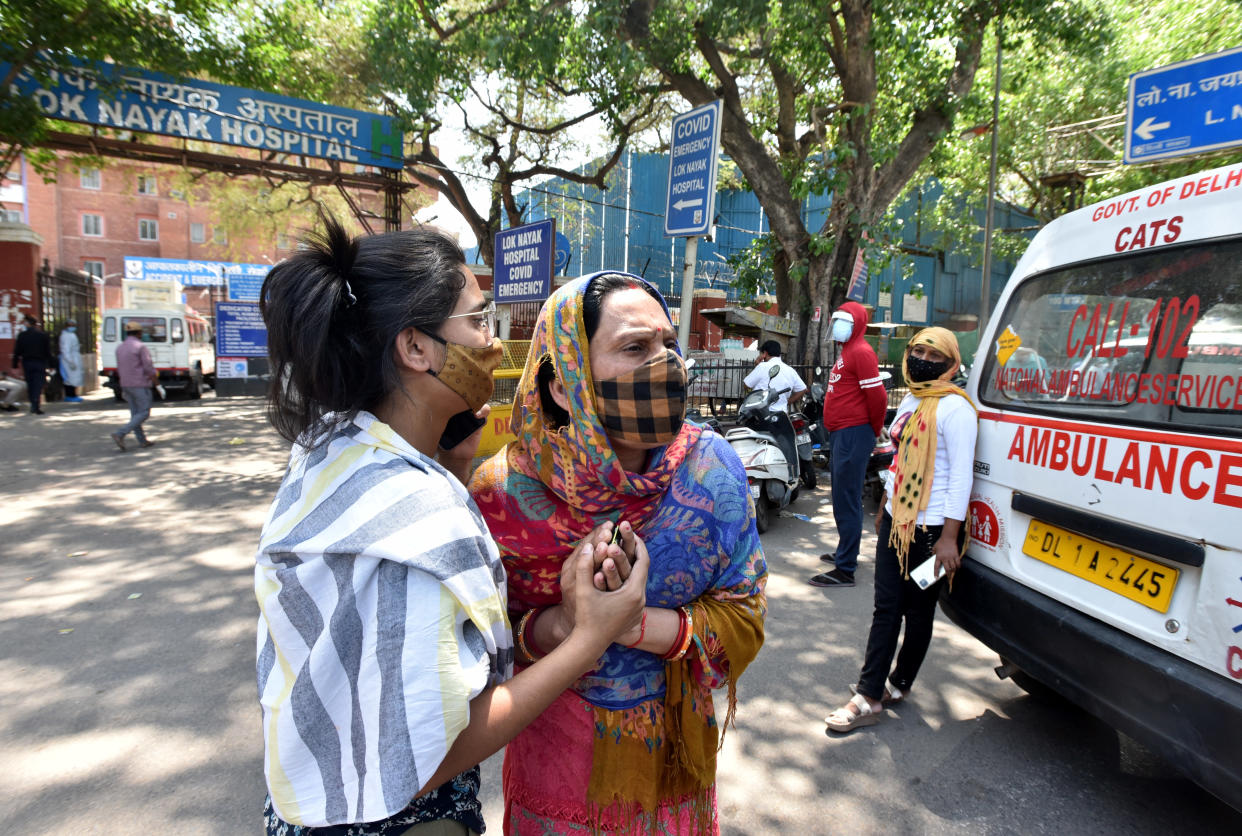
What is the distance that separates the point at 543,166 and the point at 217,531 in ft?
35.9

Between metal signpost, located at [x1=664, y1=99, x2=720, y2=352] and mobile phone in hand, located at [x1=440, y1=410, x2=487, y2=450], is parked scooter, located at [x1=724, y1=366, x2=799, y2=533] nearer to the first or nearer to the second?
metal signpost, located at [x1=664, y1=99, x2=720, y2=352]

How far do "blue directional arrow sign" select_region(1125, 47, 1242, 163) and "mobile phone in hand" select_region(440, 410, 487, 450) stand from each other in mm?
7331

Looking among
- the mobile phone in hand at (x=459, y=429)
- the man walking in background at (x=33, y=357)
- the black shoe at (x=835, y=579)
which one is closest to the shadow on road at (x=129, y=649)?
the mobile phone in hand at (x=459, y=429)

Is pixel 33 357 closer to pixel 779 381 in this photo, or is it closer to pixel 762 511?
pixel 779 381

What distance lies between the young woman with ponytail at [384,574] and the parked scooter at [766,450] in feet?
15.4

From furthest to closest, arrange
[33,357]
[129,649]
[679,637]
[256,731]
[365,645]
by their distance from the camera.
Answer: [33,357] < [129,649] < [256,731] < [679,637] < [365,645]

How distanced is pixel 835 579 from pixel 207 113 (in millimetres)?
11392

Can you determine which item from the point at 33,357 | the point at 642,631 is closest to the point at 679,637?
the point at 642,631

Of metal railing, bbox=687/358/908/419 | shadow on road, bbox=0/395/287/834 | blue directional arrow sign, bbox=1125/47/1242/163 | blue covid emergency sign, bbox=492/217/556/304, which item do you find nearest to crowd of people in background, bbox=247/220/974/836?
shadow on road, bbox=0/395/287/834

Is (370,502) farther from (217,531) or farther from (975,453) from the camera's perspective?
(217,531)

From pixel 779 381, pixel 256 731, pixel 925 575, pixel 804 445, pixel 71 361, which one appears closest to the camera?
pixel 925 575

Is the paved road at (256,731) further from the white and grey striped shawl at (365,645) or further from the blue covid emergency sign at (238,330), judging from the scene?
the blue covid emergency sign at (238,330)

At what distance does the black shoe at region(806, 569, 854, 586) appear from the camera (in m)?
4.87

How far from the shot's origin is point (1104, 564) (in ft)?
7.73
